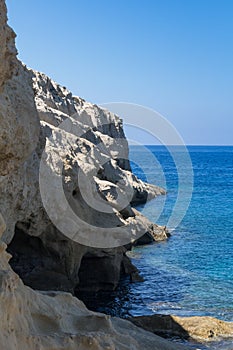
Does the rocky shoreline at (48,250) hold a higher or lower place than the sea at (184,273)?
higher

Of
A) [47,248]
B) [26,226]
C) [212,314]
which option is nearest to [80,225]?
[47,248]

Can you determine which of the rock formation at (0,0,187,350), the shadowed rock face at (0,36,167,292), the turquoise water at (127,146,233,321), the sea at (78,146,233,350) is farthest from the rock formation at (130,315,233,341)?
the rock formation at (0,0,187,350)

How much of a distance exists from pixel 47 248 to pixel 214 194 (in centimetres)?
5355

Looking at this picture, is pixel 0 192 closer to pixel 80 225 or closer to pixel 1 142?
pixel 1 142

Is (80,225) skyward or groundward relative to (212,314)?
skyward

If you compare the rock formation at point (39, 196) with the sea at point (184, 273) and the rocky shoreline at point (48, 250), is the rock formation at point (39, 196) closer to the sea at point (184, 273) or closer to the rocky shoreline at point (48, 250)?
the rocky shoreline at point (48, 250)

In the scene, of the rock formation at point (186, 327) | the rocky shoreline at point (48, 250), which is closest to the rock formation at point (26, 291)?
the rocky shoreline at point (48, 250)

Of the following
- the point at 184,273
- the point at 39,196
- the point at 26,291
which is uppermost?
the point at 39,196

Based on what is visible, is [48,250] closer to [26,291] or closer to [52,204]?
[52,204]

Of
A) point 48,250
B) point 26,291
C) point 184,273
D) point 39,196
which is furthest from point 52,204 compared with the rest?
point 184,273

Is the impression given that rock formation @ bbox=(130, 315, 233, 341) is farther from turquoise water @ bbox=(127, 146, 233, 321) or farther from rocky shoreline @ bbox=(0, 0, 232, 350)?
turquoise water @ bbox=(127, 146, 233, 321)

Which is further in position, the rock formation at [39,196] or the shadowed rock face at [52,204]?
the shadowed rock face at [52,204]

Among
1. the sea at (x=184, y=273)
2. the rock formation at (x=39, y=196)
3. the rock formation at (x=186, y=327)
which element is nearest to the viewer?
the rock formation at (x=39, y=196)

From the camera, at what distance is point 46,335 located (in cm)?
747
